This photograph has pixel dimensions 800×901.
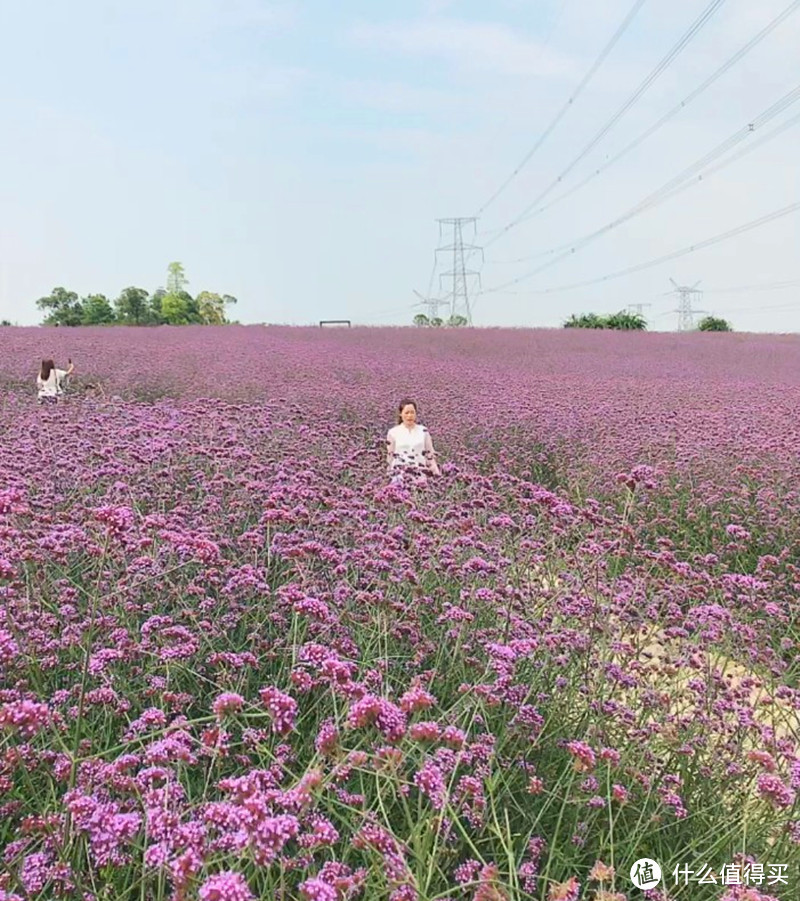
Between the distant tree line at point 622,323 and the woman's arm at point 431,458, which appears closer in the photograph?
the woman's arm at point 431,458

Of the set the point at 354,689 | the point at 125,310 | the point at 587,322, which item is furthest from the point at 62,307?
the point at 354,689

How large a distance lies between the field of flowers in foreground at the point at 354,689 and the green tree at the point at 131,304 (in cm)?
4488

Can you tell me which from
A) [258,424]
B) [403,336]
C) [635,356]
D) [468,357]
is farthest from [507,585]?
[403,336]

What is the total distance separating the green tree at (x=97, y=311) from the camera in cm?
4328

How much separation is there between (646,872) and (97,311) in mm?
46141

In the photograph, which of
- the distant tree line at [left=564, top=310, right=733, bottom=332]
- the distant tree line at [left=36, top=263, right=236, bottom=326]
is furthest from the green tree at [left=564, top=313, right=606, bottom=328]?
the distant tree line at [left=36, top=263, right=236, bottom=326]

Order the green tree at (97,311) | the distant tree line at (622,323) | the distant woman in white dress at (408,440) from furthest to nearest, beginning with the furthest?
the green tree at (97,311) → the distant tree line at (622,323) → the distant woman in white dress at (408,440)

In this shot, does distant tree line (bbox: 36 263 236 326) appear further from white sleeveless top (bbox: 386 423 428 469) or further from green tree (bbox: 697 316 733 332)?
white sleeveless top (bbox: 386 423 428 469)

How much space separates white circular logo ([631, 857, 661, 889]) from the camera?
1.70 metres

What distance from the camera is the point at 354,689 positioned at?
1.43 metres

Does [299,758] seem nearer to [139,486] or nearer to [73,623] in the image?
[73,623]

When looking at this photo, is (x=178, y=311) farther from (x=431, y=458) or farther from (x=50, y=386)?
(x=431, y=458)

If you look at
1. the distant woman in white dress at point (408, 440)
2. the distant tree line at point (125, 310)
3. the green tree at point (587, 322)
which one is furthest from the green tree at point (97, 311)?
the distant woman in white dress at point (408, 440)

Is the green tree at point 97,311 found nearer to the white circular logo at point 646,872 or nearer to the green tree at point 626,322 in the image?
the green tree at point 626,322
